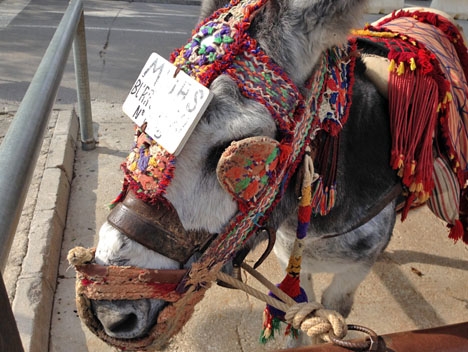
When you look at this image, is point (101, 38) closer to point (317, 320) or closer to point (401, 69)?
point (401, 69)

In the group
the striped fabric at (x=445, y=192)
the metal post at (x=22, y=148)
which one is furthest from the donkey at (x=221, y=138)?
the striped fabric at (x=445, y=192)

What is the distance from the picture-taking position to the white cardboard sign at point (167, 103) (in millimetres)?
A: 1182

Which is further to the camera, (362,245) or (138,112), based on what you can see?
(362,245)

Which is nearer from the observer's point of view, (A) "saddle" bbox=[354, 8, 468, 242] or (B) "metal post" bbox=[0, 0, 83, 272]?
(B) "metal post" bbox=[0, 0, 83, 272]

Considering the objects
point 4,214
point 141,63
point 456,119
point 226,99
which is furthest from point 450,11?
point 4,214

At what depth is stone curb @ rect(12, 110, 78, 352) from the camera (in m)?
2.23

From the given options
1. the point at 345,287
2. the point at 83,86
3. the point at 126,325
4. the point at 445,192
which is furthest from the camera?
the point at 83,86

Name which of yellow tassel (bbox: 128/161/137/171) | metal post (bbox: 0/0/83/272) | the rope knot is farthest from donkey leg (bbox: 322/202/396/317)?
metal post (bbox: 0/0/83/272)

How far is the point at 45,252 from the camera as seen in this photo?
→ 2643mm

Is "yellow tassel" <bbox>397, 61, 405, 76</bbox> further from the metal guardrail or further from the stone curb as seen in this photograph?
the stone curb

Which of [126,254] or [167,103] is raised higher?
[167,103]

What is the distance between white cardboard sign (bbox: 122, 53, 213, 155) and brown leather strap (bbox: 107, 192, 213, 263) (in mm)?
185

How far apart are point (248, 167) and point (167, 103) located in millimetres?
305

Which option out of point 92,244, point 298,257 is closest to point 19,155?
point 298,257
